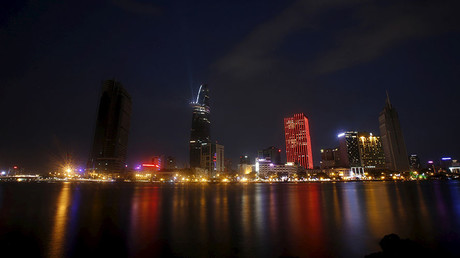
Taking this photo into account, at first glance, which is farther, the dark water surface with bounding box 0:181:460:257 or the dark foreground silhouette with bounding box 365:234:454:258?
the dark water surface with bounding box 0:181:460:257

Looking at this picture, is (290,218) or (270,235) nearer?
(270,235)

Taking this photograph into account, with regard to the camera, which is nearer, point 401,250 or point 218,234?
point 401,250

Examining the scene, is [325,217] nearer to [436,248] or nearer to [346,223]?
[346,223]

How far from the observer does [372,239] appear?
1994 centimetres

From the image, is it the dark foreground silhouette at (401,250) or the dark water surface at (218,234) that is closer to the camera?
the dark foreground silhouette at (401,250)

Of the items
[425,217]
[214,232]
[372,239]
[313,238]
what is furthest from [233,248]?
[425,217]

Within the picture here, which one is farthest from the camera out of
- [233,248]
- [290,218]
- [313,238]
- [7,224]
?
[290,218]

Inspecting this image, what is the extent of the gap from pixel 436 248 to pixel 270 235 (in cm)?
1222

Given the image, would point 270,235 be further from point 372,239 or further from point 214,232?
point 372,239

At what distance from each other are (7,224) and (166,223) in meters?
16.4

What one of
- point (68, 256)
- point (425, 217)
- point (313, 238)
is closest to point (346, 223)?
point (313, 238)

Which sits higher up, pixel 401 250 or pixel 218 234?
pixel 401 250

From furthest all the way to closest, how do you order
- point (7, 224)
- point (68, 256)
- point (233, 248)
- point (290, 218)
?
point (290, 218) < point (7, 224) < point (233, 248) < point (68, 256)

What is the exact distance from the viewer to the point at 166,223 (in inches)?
998
